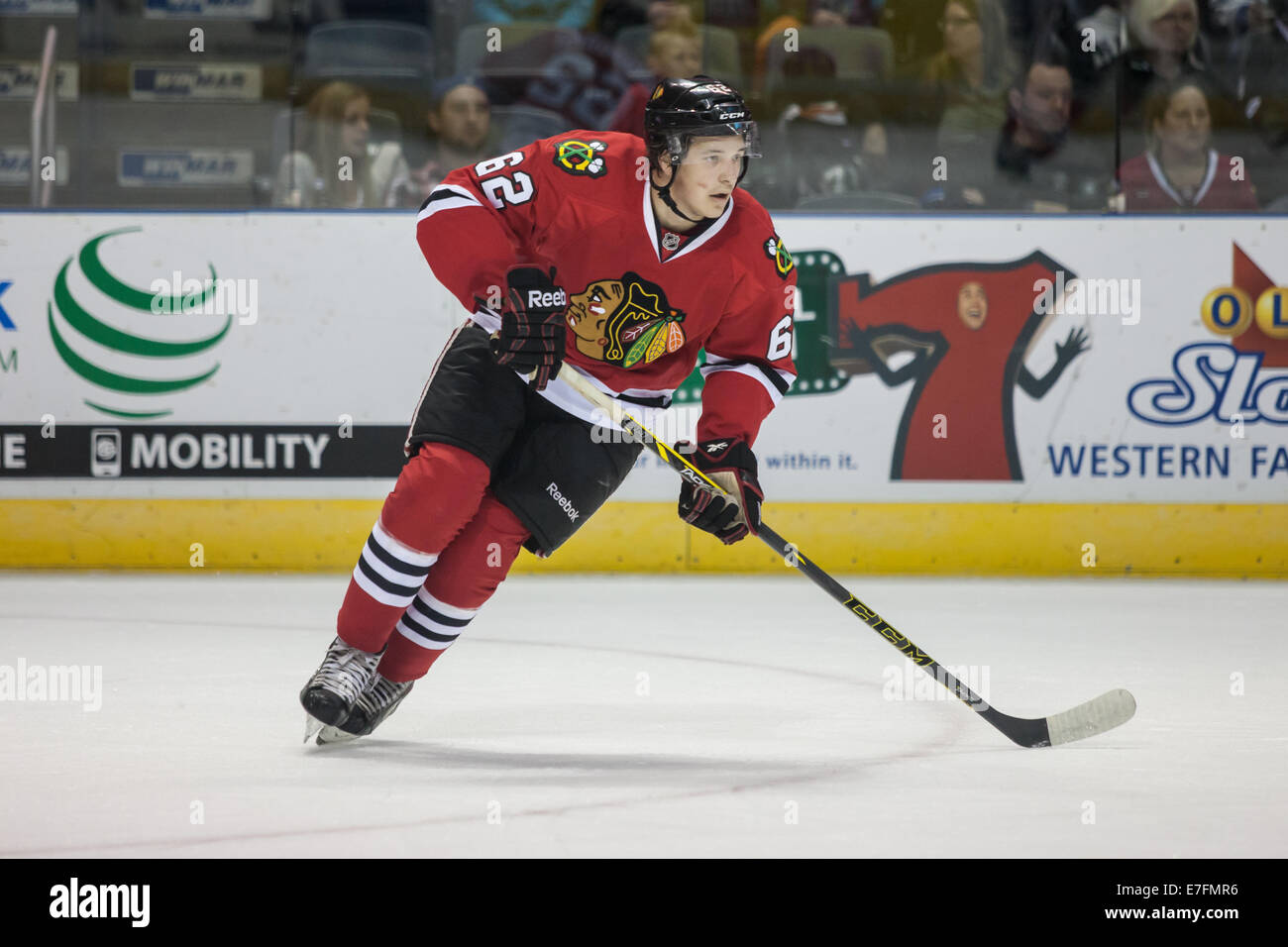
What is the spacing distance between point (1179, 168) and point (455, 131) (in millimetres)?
2602

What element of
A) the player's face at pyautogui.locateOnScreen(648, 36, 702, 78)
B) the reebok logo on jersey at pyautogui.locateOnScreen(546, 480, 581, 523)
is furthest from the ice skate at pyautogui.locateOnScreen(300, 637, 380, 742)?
the player's face at pyautogui.locateOnScreen(648, 36, 702, 78)

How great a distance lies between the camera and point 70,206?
5453 mm

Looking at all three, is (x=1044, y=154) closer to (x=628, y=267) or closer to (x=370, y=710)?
(x=628, y=267)

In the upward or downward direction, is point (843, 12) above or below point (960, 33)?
above

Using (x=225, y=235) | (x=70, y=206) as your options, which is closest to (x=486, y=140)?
(x=225, y=235)

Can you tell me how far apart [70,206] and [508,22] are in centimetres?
169

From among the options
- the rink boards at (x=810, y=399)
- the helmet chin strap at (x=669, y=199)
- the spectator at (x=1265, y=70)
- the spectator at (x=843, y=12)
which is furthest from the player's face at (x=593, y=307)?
the spectator at (x=1265, y=70)

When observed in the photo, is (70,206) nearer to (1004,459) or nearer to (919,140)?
(919,140)

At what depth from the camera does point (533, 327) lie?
2.58 m

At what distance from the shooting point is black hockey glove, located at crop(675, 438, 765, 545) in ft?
9.07

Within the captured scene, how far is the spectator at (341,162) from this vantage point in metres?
5.52
